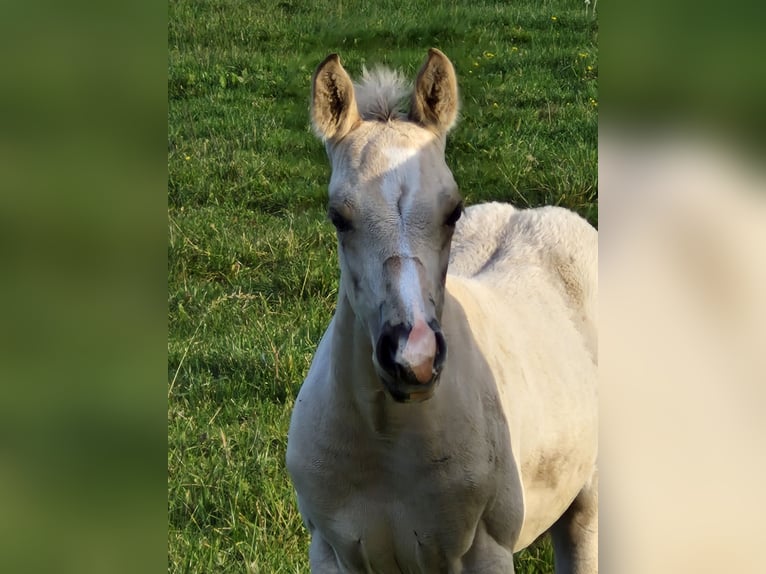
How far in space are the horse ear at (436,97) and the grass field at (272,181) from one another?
3.4 inches

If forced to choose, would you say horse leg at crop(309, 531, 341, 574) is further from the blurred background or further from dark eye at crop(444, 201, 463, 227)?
the blurred background

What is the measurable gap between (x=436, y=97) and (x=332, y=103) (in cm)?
24

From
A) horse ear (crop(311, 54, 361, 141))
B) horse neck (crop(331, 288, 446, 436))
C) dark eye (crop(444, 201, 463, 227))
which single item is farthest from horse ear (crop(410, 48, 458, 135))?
horse neck (crop(331, 288, 446, 436))

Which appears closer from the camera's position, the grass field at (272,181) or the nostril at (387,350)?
the nostril at (387,350)

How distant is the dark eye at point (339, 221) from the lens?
178cm

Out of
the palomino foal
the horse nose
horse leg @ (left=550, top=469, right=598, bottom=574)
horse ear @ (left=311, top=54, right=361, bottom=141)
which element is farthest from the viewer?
horse leg @ (left=550, top=469, right=598, bottom=574)

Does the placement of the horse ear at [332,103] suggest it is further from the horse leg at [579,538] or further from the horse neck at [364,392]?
the horse leg at [579,538]

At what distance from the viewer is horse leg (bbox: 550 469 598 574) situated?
2.99 metres

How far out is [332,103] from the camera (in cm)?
195

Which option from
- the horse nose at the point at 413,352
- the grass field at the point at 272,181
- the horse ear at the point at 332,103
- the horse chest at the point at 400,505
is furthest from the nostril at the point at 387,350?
the grass field at the point at 272,181
